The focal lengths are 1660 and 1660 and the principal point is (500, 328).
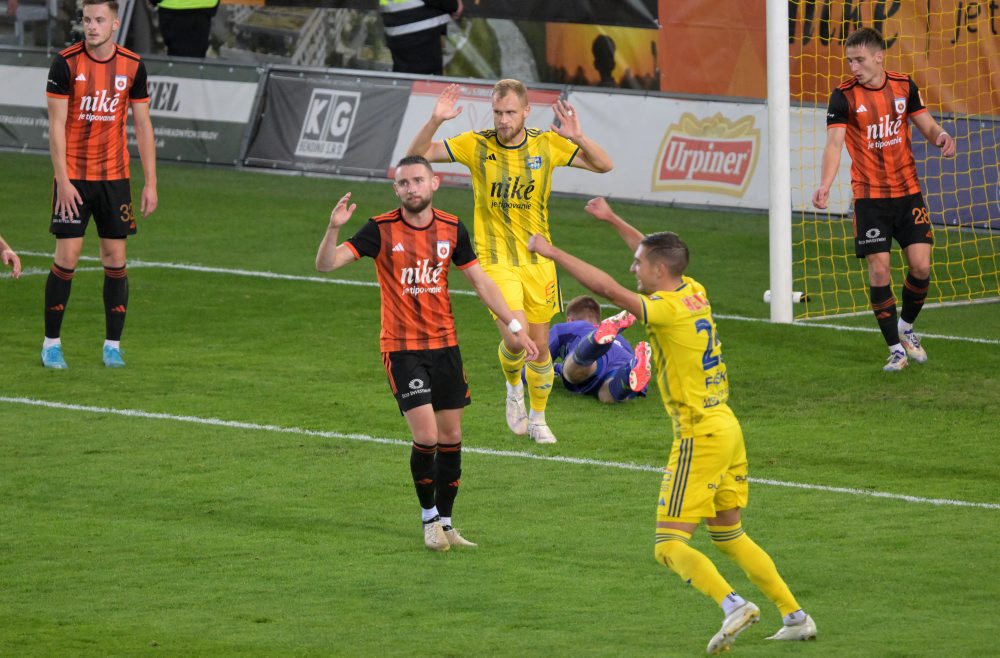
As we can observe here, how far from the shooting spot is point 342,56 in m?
25.8

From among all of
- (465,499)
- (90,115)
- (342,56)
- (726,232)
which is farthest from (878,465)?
(342,56)

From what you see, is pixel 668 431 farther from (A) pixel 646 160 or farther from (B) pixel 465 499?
(A) pixel 646 160

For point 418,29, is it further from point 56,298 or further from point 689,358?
point 689,358

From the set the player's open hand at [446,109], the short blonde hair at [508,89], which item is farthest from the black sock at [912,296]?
the player's open hand at [446,109]

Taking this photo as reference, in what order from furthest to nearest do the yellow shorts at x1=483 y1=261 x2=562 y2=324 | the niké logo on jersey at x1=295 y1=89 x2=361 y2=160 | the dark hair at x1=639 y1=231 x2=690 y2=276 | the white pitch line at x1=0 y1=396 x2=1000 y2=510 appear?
the niké logo on jersey at x1=295 y1=89 x2=361 y2=160, the yellow shorts at x1=483 y1=261 x2=562 y2=324, the white pitch line at x1=0 y1=396 x2=1000 y2=510, the dark hair at x1=639 y1=231 x2=690 y2=276

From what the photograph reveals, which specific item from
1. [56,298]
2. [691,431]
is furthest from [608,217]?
[56,298]

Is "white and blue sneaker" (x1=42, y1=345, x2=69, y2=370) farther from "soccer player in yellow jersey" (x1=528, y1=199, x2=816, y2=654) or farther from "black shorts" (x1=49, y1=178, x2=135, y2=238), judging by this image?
"soccer player in yellow jersey" (x1=528, y1=199, x2=816, y2=654)

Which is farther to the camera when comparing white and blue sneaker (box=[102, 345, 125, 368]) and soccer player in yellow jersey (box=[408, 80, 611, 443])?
white and blue sneaker (box=[102, 345, 125, 368])

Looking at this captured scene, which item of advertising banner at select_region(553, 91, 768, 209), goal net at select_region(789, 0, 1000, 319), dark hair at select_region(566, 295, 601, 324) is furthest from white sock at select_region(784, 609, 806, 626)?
advertising banner at select_region(553, 91, 768, 209)

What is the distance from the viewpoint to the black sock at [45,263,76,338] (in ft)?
40.6

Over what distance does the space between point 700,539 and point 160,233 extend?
36.4 ft

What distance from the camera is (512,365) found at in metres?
10.5

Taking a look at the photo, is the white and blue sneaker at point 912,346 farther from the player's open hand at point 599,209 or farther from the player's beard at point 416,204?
the player's open hand at point 599,209

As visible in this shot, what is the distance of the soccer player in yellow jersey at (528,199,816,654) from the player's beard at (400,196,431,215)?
1.42m
